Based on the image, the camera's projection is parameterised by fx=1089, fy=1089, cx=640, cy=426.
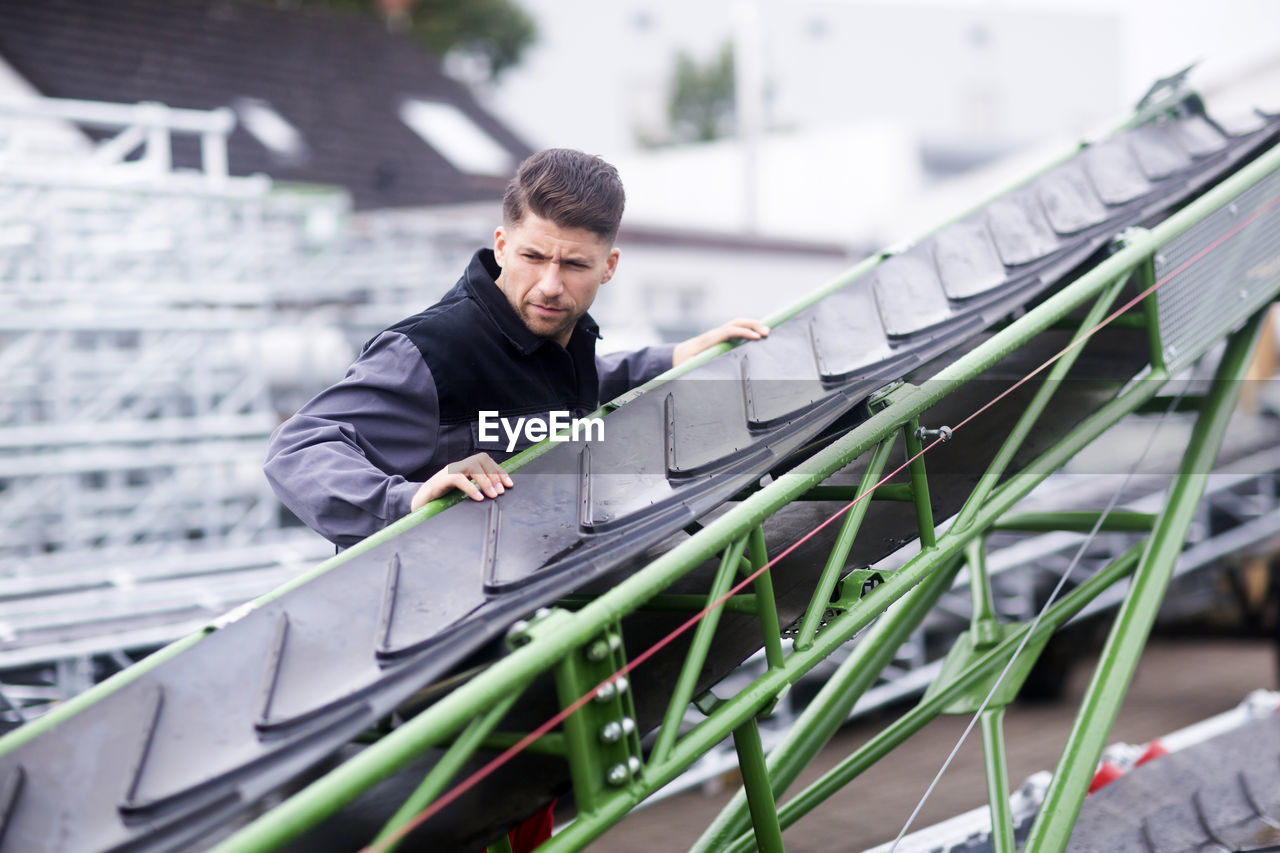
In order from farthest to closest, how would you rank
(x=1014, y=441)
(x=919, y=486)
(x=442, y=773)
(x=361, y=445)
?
(x=1014, y=441), (x=919, y=486), (x=361, y=445), (x=442, y=773)

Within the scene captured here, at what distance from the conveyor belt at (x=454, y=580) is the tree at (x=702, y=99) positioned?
42.7 metres

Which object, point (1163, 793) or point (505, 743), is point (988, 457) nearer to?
point (1163, 793)

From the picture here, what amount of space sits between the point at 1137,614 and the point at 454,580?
201cm

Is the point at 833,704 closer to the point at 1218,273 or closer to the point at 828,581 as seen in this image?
the point at 828,581

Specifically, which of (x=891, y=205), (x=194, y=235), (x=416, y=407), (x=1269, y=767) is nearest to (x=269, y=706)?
(x=416, y=407)

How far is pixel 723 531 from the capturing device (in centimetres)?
220

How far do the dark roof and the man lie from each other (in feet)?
40.7

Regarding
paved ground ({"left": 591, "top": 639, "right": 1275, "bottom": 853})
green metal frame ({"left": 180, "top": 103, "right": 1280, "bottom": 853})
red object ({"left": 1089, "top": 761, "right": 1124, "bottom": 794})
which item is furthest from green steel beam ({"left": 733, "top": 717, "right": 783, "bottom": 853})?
paved ground ({"left": 591, "top": 639, "right": 1275, "bottom": 853})

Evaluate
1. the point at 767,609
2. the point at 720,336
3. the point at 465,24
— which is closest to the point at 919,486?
the point at 767,609

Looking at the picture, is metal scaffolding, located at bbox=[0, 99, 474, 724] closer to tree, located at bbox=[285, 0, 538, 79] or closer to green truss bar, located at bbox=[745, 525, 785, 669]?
green truss bar, located at bbox=[745, 525, 785, 669]

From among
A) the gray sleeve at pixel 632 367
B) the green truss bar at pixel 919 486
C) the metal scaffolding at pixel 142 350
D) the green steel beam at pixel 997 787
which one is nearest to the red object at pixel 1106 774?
the green steel beam at pixel 997 787

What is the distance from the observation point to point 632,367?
320 cm

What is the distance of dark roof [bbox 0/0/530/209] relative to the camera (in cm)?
1387

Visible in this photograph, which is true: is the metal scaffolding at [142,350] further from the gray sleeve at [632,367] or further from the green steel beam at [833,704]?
the green steel beam at [833,704]
